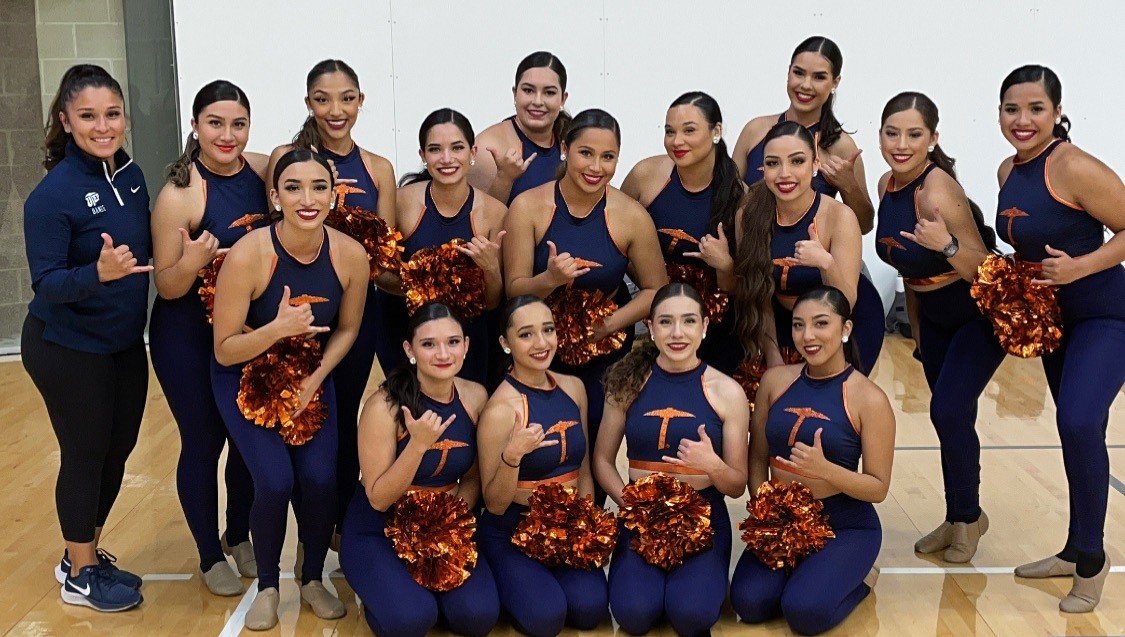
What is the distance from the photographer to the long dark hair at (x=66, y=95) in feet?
11.6

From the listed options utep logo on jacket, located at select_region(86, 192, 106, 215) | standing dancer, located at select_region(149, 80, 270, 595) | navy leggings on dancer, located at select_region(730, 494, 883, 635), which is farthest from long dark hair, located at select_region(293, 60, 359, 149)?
navy leggings on dancer, located at select_region(730, 494, 883, 635)

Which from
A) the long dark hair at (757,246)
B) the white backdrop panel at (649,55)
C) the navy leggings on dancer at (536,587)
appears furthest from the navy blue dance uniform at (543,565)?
the white backdrop panel at (649,55)

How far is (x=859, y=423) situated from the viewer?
11.9 feet

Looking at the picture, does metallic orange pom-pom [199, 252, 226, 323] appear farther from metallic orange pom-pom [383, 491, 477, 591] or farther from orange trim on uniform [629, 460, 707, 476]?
orange trim on uniform [629, 460, 707, 476]

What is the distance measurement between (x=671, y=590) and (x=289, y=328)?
4.39 ft

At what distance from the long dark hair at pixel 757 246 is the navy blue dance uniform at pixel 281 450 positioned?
4.15 ft

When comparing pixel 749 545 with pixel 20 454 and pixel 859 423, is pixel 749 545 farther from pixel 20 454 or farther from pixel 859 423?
pixel 20 454

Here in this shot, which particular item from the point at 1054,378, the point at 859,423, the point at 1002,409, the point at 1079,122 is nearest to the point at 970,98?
the point at 1079,122

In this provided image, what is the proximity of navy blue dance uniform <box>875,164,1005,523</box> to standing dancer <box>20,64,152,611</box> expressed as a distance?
235cm

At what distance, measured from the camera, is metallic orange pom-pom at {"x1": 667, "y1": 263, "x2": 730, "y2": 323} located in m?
4.01

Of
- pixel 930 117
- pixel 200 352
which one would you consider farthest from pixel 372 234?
pixel 930 117

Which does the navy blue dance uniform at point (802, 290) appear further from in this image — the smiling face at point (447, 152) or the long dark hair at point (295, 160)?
the long dark hair at point (295, 160)

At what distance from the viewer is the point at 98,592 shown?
3.76m

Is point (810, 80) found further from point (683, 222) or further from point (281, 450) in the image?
point (281, 450)
